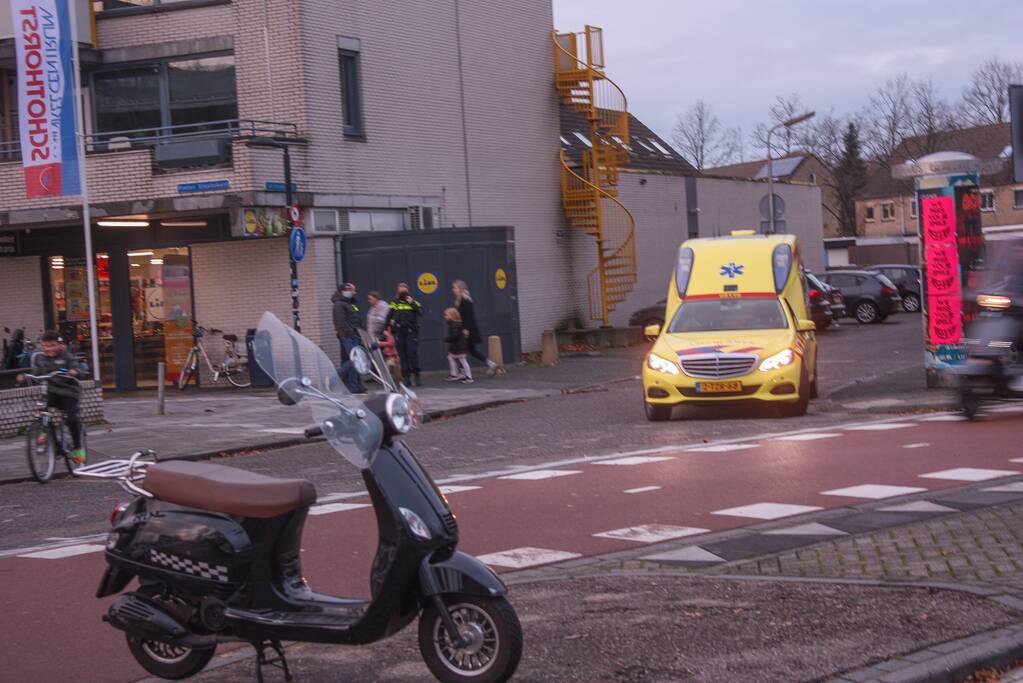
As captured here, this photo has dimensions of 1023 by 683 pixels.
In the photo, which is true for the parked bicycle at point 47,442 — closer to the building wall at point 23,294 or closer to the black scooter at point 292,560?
the black scooter at point 292,560

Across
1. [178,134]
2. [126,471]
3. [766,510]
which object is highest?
[178,134]

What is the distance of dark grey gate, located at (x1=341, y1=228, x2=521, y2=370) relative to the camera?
2747cm

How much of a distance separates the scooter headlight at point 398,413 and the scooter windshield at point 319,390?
62mm

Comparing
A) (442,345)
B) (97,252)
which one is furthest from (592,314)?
(97,252)

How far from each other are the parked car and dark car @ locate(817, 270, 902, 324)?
283 cm

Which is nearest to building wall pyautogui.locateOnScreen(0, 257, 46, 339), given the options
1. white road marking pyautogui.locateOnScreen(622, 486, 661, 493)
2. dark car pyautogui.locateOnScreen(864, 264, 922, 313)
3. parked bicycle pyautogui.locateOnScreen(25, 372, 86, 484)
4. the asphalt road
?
the asphalt road

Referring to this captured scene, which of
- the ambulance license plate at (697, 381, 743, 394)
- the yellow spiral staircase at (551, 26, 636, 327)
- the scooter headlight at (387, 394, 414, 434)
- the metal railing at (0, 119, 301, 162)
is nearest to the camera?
the scooter headlight at (387, 394, 414, 434)

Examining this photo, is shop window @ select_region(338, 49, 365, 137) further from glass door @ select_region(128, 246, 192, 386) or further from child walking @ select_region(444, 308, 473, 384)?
child walking @ select_region(444, 308, 473, 384)

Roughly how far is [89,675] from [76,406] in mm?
9538

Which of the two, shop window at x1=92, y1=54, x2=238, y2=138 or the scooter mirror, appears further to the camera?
shop window at x1=92, y1=54, x2=238, y2=138

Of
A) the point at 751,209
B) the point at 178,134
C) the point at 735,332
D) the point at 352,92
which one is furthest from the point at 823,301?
the point at 735,332

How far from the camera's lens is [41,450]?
582 inches

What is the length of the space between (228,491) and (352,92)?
2377 cm

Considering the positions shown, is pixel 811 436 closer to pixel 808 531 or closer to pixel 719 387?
pixel 719 387
